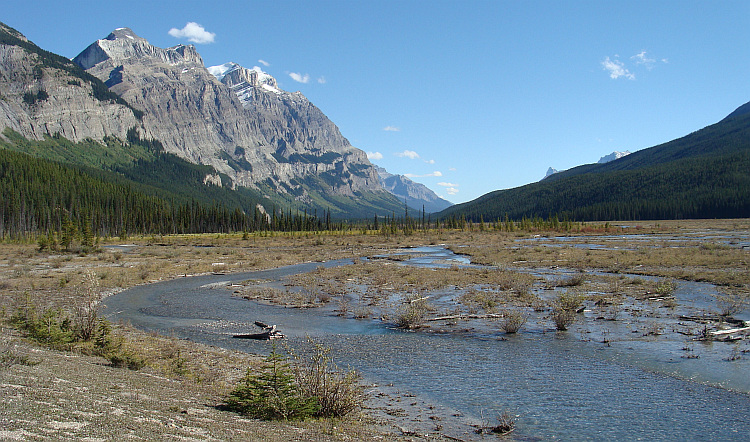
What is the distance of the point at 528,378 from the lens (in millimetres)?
15719

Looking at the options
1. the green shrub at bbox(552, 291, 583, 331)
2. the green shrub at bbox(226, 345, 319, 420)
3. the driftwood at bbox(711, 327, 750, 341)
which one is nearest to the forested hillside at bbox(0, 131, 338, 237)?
the green shrub at bbox(552, 291, 583, 331)

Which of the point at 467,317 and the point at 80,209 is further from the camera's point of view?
the point at 80,209

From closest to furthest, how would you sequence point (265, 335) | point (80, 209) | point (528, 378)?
point (528, 378)
point (265, 335)
point (80, 209)

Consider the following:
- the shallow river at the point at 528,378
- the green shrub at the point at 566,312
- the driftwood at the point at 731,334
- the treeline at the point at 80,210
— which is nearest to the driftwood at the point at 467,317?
the shallow river at the point at 528,378

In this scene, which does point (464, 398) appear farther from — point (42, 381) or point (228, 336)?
point (228, 336)

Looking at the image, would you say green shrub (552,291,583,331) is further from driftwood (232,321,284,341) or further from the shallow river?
driftwood (232,321,284,341)

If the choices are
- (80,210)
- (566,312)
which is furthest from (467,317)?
(80,210)

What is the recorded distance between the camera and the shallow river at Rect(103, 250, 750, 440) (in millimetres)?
11891

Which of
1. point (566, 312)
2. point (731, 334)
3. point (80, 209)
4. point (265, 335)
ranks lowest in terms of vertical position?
point (265, 335)

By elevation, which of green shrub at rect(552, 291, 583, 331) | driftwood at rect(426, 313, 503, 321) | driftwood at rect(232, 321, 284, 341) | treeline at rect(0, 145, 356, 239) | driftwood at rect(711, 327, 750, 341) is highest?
treeline at rect(0, 145, 356, 239)

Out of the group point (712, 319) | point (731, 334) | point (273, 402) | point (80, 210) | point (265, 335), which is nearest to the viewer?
point (273, 402)

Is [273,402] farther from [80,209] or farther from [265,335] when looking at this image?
[80,209]

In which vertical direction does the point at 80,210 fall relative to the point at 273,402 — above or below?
above

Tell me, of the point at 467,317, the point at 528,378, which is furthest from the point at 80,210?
the point at 528,378
